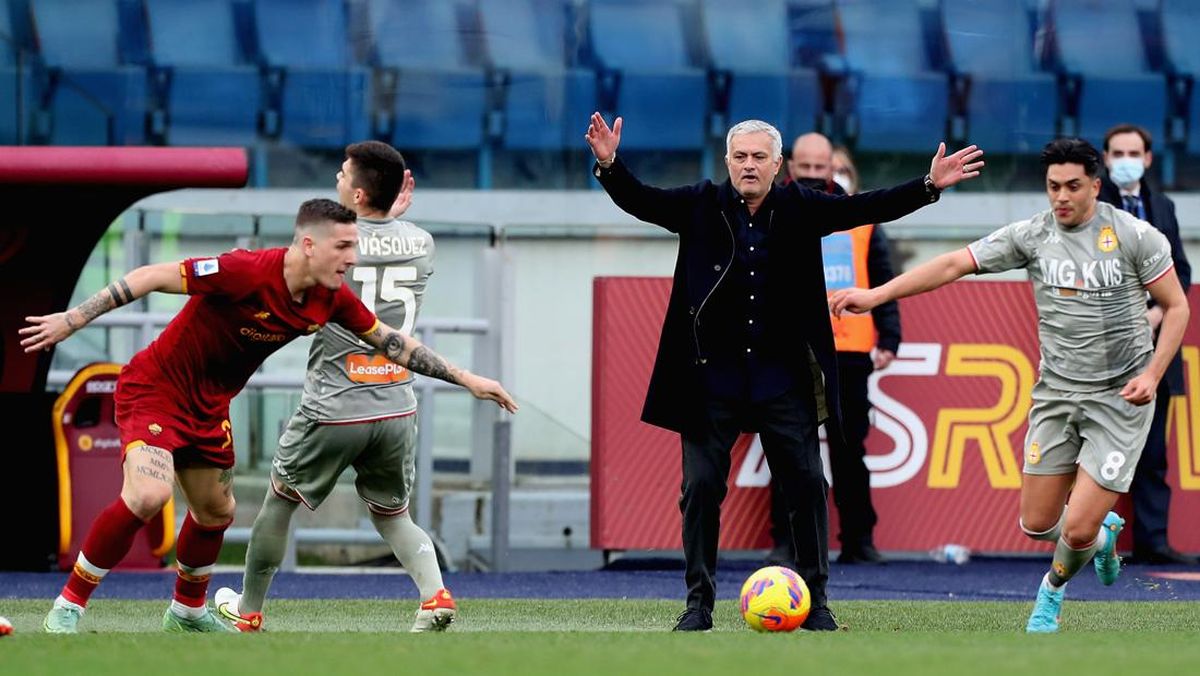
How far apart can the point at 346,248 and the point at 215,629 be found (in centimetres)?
164

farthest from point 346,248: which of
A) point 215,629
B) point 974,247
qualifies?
point 974,247

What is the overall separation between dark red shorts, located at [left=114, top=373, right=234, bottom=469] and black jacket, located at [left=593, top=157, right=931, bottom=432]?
164 cm

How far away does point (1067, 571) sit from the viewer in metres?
7.75

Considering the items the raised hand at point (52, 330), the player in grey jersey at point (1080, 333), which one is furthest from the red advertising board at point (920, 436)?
the raised hand at point (52, 330)

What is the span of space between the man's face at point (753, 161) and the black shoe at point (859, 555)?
421 centimetres

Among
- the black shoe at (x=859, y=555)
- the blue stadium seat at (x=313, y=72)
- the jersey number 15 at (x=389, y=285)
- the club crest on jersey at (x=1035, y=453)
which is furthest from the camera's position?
the blue stadium seat at (x=313, y=72)

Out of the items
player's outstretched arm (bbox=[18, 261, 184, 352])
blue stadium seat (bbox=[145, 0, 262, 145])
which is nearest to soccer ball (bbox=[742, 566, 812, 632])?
player's outstretched arm (bbox=[18, 261, 184, 352])

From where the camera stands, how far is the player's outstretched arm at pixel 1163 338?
767 cm

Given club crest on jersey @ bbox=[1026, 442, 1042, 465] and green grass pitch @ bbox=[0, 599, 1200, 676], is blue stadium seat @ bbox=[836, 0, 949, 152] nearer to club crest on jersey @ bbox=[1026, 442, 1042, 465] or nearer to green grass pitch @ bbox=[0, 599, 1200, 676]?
green grass pitch @ bbox=[0, 599, 1200, 676]

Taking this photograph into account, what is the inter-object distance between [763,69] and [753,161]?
808 centimetres

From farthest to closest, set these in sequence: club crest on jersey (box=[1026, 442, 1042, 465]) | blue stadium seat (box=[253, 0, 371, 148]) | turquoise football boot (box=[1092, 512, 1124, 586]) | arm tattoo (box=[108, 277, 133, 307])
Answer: blue stadium seat (box=[253, 0, 371, 148])
turquoise football boot (box=[1092, 512, 1124, 586])
club crest on jersey (box=[1026, 442, 1042, 465])
arm tattoo (box=[108, 277, 133, 307])

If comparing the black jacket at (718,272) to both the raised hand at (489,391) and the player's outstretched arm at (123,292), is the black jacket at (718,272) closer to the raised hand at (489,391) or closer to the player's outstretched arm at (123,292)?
the raised hand at (489,391)

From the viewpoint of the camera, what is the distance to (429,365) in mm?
7168

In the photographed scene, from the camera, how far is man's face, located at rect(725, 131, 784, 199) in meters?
7.57
